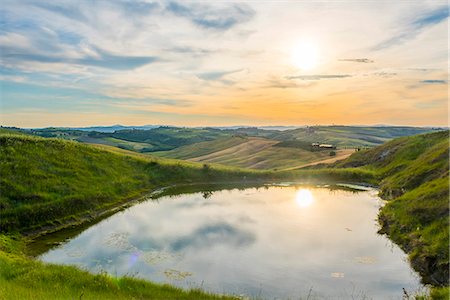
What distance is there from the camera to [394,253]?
1387 inches

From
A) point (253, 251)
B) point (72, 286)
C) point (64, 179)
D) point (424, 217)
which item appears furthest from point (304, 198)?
point (72, 286)

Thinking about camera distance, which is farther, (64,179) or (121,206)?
(121,206)

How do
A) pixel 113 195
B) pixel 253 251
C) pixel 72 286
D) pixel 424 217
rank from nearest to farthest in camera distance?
pixel 72 286 → pixel 253 251 → pixel 424 217 → pixel 113 195

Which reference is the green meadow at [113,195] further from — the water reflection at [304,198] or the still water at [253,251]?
the water reflection at [304,198]

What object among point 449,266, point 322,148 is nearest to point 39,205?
point 449,266

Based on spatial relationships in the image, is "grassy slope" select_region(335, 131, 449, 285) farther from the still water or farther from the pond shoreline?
the pond shoreline

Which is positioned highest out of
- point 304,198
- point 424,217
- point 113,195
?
point 424,217

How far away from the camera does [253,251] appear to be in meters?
35.4

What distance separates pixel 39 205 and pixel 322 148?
13722 centimetres

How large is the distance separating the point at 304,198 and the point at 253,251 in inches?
1299

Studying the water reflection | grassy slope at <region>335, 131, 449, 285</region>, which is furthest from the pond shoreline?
grassy slope at <region>335, 131, 449, 285</region>

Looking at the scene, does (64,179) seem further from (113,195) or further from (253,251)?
(253,251)

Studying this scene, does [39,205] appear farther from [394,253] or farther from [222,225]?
[394,253]

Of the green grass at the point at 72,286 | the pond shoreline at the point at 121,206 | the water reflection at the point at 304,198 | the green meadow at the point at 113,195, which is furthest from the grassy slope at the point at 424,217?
the pond shoreline at the point at 121,206
